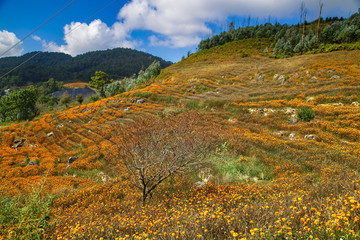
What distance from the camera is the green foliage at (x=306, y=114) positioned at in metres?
13.5

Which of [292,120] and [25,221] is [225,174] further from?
[292,120]

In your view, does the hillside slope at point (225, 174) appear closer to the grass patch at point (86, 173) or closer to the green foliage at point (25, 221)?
the grass patch at point (86, 173)

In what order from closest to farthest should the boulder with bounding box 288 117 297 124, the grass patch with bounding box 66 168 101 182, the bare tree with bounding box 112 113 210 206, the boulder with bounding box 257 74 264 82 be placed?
the bare tree with bounding box 112 113 210 206 < the grass patch with bounding box 66 168 101 182 < the boulder with bounding box 288 117 297 124 < the boulder with bounding box 257 74 264 82

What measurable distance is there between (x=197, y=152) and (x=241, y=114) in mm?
11452

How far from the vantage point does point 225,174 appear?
25.1 feet

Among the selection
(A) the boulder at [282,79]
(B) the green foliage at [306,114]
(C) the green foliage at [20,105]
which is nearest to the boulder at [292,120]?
(B) the green foliage at [306,114]

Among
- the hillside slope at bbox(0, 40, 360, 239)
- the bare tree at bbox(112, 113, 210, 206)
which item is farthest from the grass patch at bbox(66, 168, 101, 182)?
the bare tree at bbox(112, 113, 210, 206)

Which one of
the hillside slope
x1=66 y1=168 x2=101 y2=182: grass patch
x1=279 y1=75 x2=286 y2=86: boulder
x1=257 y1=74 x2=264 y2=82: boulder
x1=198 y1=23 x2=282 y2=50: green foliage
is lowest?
x1=66 y1=168 x2=101 y2=182: grass patch

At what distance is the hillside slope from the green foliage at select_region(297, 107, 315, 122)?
15.8 inches

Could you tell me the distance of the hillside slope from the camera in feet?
10.0

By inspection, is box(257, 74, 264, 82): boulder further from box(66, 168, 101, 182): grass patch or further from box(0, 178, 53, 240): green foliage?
box(0, 178, 53, 240): green foliage

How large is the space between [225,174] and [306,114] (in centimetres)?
1067

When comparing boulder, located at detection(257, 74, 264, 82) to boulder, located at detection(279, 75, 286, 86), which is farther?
boulder, located at detection(257, 74, 264, 82)

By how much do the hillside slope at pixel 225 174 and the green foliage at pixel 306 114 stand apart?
401 mm
